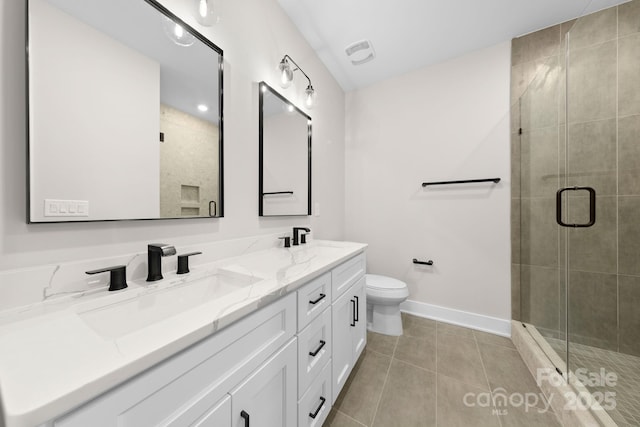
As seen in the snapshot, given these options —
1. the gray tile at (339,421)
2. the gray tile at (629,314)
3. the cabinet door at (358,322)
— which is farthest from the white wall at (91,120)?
the gray tile at (629,314)

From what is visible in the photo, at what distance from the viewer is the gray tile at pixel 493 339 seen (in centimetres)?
178

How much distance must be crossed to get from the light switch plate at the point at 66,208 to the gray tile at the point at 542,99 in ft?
8.63

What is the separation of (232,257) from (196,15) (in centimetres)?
111

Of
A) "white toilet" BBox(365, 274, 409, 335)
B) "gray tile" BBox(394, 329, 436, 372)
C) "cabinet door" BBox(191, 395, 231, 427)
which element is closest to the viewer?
"cabinet door" BBox(191, 395, 231, 427)

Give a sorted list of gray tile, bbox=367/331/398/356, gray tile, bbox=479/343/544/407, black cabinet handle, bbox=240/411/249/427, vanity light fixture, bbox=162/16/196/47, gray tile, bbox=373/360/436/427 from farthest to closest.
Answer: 1. gray tile, bbox=367/331/398/356
2. gray tile, bbox=479/343/544/407
3. gray tile, bbox=373/360/436/427
4. vanity light fixture, bbox=162/16/196/47
5. black cabinet handle, bbox=240/411/249/427

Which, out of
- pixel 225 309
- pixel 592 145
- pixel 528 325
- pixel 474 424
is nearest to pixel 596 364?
pixel 528 325

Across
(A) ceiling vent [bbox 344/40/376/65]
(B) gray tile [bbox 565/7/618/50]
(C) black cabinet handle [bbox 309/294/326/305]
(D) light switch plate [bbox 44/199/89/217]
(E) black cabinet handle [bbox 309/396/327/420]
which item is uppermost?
(A) ceiling vent [bbox 344/40/376/65]

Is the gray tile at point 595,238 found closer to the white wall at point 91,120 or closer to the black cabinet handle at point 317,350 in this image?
the black cabinet handle at point 317,350

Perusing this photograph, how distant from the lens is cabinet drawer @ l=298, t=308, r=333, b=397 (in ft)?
2.84

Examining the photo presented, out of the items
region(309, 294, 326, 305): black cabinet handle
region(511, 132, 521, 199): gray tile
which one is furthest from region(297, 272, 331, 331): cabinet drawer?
region(511, 132, 521, 199): gray tile

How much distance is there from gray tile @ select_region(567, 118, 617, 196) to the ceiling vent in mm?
1617

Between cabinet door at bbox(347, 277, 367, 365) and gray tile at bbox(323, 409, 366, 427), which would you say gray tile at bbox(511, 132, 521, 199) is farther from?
gray tile at bbox(323, 409, 366, 427)

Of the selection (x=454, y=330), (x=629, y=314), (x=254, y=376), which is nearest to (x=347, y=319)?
(x=254, y=376)

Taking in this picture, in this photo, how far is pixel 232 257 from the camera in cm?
119
